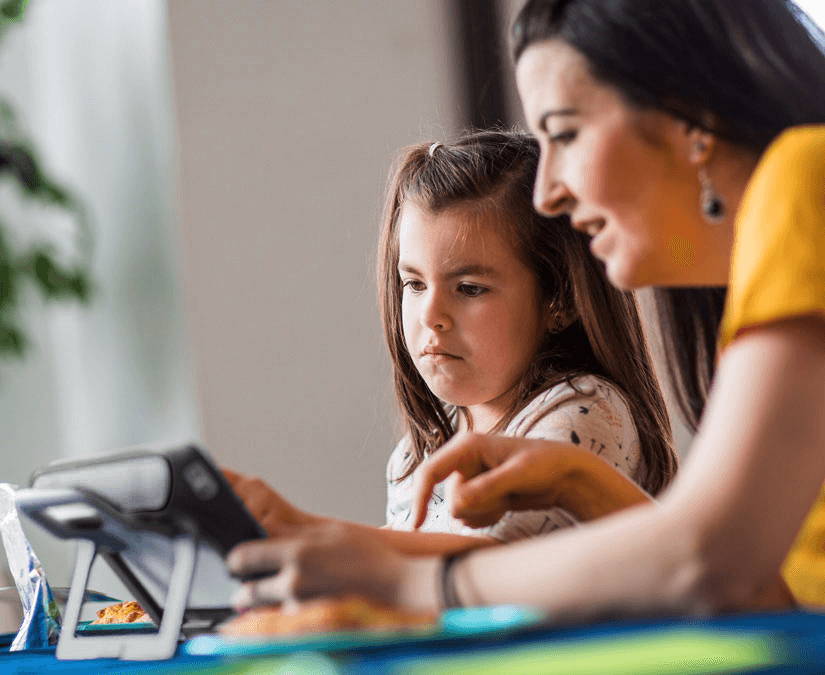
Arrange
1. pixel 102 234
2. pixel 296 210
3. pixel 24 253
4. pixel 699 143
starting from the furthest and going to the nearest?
pixel 102 234, pixel 24 253, pixel 296 210, pixel 699 143

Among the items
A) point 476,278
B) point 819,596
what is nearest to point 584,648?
point 819,596

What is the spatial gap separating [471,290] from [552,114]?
19.7 inches

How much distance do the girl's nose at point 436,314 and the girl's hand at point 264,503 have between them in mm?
416

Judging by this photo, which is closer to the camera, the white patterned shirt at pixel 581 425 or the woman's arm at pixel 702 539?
the woman's arm at pixel 702 539

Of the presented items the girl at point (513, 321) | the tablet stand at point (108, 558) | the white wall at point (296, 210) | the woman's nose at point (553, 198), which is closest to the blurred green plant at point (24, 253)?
the white wall at point (296, 210)

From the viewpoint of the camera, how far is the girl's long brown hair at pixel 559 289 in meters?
1.37

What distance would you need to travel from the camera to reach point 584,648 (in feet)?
1.81

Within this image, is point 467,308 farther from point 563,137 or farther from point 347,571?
point 347,571

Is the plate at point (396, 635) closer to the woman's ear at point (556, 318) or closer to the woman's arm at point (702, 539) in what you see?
the woman's arm at point (702, 539)

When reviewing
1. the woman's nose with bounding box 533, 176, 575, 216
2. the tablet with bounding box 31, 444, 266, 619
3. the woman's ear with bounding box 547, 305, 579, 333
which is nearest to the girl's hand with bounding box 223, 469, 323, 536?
the tablet with bounding box 31, 444, 266, 619

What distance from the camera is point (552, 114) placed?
2.79ft

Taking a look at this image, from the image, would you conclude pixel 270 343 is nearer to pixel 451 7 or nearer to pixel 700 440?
pixel 451 7

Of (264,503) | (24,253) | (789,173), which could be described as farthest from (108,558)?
(24,253)

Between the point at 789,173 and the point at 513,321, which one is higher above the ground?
the point at 789,173
